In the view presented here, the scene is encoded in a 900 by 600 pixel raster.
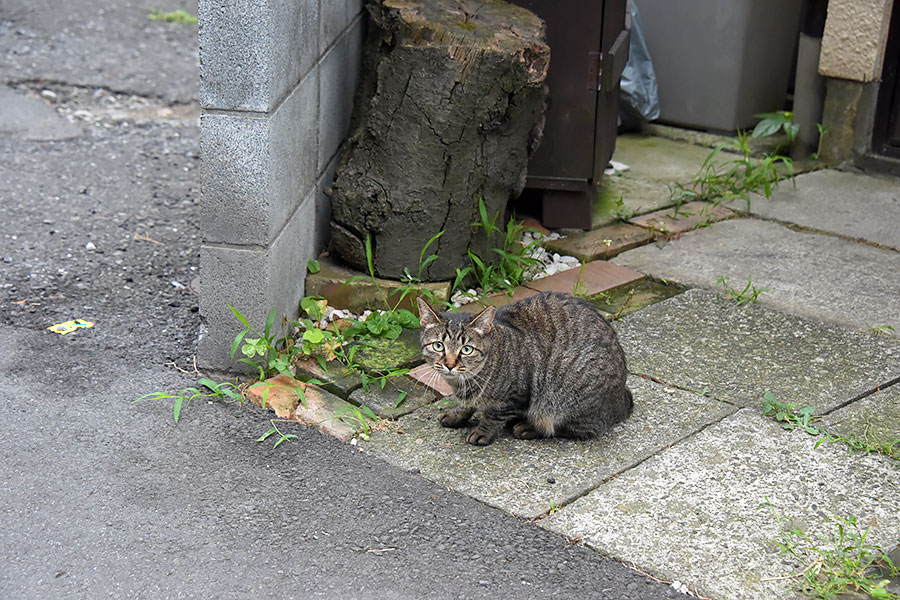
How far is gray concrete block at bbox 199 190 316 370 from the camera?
3764 mm

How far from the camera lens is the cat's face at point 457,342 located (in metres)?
3.39

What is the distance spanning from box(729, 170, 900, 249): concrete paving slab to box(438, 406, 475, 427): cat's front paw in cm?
289

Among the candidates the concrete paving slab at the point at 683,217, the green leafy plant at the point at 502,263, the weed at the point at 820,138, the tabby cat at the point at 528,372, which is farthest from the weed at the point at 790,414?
the weed at the point at 820,138

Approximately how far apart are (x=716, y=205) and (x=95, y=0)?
7206 mm

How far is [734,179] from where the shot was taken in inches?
246

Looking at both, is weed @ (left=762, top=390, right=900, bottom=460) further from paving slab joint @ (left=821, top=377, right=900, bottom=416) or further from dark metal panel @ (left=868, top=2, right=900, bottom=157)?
dark metal panel @ (left=868, top=2, right=900, bottom=157)

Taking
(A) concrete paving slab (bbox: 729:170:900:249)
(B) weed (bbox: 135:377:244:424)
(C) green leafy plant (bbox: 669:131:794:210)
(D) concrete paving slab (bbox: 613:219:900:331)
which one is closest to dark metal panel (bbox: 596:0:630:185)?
(D) concrete paving slab (bbox: 613:219:900:331)

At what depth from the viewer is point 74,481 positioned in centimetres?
321

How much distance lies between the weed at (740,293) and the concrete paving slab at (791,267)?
4 centimetres

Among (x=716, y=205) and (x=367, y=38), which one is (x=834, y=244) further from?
(x=367, y=38)

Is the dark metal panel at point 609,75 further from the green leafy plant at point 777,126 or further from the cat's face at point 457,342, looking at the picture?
the cat's face at point 457,342

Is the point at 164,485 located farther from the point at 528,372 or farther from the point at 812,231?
the point at 812,231

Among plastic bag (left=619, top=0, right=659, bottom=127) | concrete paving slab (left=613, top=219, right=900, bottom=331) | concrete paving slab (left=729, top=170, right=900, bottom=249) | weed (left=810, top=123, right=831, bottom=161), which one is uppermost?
plastic bag (left=619, top=0, right=659, bottom=127)

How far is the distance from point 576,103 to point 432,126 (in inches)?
49.5
